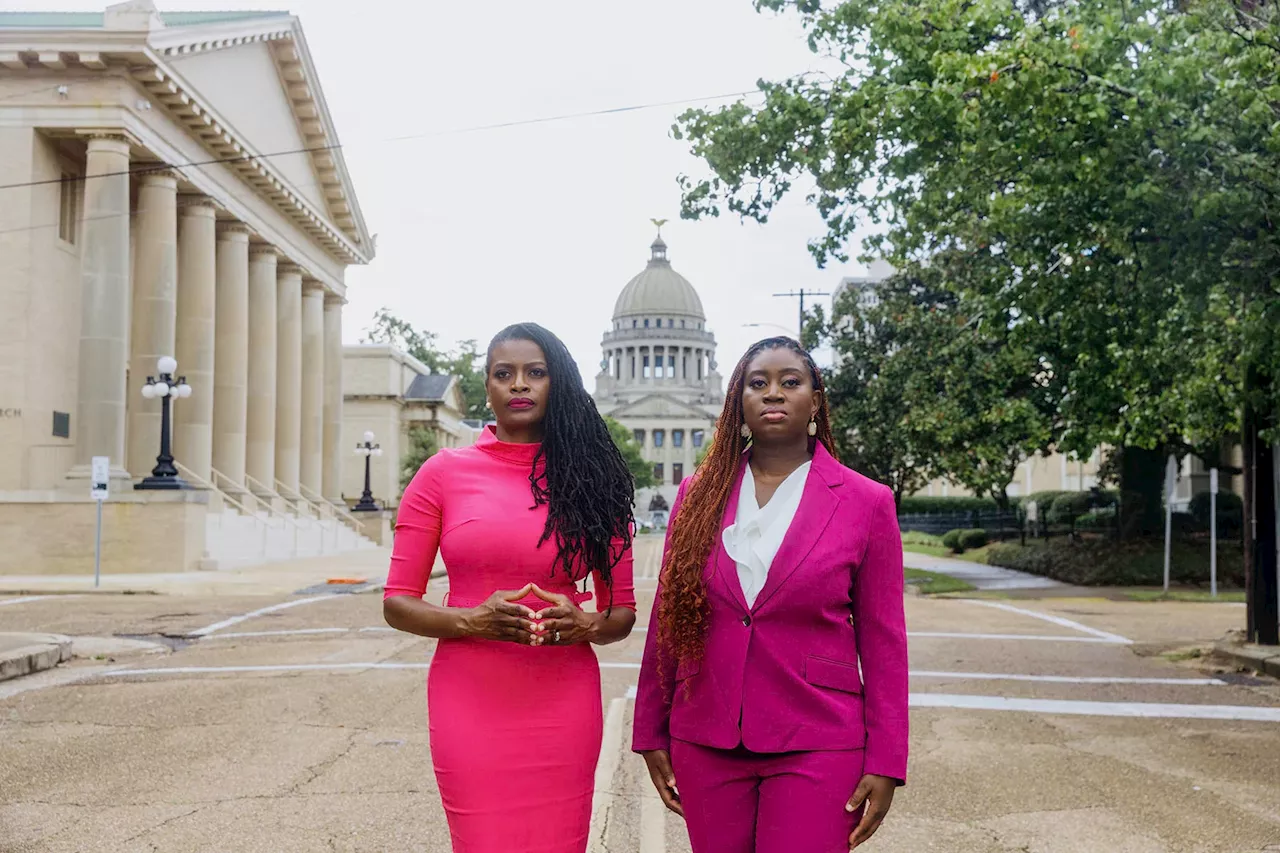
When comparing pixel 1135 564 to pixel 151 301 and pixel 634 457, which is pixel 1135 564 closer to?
pixel 151 301

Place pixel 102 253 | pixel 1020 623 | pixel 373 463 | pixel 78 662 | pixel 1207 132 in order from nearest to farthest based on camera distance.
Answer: pixel 1207 132 → pixel 78 662 → pixel 1020 623 → pixel 102 253 → pixel 373 463

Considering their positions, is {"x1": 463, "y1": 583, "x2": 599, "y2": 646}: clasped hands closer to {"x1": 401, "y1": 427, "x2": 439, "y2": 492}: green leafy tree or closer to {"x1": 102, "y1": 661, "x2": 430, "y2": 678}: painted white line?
{"x1": 102, "y1": 661, "x2": 430, "y2": 678}: painted white line

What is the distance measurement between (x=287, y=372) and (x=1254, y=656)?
1521 inches

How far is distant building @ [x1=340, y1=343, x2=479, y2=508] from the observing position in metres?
67.8

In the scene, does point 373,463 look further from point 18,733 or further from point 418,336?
point 18,733

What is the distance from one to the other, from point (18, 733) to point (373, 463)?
5918cm

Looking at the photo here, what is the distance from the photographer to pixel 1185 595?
26.1 meters

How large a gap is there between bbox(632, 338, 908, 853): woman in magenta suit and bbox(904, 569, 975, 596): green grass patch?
951 inches

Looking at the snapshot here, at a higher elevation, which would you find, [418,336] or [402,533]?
[418,336]

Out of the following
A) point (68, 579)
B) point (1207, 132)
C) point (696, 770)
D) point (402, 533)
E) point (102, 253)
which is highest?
point (102, 253)

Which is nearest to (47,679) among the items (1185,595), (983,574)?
(1185,595)

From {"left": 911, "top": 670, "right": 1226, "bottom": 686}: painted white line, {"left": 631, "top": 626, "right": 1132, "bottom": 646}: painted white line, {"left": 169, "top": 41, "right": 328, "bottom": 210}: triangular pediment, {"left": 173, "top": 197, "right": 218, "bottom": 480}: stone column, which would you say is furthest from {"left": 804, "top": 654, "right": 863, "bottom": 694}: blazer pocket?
{"left": 173, "top": 197, "right": 218, "bottom": 480}: stone column

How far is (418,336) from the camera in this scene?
326ft

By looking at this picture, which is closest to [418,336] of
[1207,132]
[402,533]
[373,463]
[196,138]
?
[373,463]
